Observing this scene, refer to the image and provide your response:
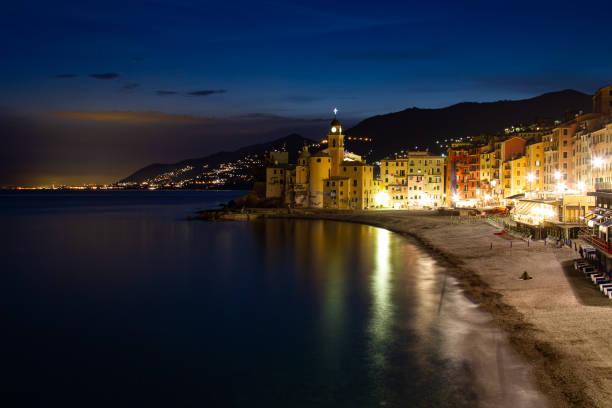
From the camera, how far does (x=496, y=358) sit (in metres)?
16.8

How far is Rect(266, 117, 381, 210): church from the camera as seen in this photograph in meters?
84.5

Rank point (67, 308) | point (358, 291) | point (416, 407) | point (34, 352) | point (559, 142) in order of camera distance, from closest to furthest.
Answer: point (416, 407) → point (34, 352) → point (67, 308) → point (358, 291) → point (559, 142)

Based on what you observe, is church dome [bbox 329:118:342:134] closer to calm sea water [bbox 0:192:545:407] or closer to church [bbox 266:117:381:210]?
church [bbox 266:117:381:210]

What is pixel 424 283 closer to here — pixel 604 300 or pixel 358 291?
pixel 358 291

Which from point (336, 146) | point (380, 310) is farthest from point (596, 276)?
point (336, 146)

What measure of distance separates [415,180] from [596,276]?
2457 inches

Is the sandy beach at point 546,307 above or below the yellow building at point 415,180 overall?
below

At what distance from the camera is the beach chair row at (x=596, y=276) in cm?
2225

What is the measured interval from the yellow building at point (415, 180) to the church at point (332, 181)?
3.27m

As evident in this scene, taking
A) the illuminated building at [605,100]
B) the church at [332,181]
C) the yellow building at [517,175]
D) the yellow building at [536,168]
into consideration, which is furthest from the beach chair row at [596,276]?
the church at [332,181]

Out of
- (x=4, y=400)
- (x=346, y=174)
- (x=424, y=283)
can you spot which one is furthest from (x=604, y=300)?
(x=346, y=174)

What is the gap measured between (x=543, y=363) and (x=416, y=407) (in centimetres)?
491

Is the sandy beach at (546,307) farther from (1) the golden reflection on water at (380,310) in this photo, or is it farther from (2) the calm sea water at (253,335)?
(1) the golden reflection on water at (380,310)

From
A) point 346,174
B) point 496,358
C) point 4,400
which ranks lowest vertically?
point 4,400
